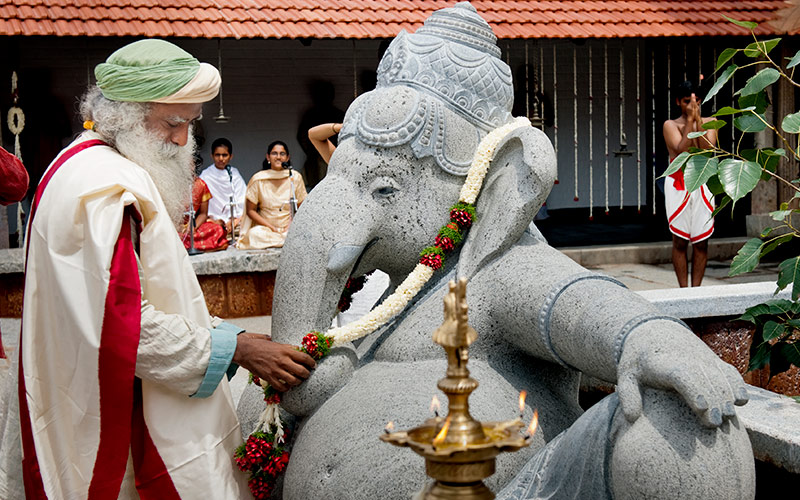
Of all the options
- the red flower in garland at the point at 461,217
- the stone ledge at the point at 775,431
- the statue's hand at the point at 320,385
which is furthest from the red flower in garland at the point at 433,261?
the stone ledge at the point at 775,431

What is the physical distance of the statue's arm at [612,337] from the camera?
6.59 feet

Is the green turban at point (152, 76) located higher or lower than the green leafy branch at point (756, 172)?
higher

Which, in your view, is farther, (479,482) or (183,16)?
(183,16)

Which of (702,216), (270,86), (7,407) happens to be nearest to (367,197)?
(7,407)

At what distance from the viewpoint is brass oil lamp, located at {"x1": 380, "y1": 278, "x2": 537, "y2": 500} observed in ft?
4.50

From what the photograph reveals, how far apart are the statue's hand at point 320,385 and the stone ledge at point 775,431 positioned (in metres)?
1.18

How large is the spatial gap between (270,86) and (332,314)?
10558mm

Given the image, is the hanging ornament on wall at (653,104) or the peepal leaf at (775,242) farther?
the hanging ornament on wall at (653,104)

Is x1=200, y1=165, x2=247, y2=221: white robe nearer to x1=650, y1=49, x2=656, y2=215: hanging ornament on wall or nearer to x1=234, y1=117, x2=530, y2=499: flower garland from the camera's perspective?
x1=650, y1=49, x2=656, y2=215: hanging ornament on wall

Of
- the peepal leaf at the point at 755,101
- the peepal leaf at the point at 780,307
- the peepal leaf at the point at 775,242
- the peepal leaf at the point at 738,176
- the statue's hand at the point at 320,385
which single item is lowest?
the peepal leaf at the point at 780,307

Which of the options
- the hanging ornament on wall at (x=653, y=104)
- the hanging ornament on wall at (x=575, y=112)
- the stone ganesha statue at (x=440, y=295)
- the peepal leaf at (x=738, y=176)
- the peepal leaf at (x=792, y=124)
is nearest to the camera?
the stone ganesha statue at (x=440, y=295)

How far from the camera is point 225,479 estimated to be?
2727mm

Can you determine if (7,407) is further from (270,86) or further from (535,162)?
(270,86)

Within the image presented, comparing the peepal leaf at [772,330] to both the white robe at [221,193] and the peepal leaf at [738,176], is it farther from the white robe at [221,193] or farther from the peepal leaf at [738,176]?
the white robe at [221,193]
